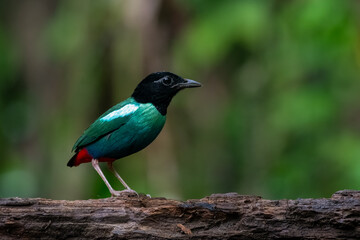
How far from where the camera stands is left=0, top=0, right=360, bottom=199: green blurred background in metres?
10.9

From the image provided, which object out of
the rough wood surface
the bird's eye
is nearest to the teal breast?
the bird's eye

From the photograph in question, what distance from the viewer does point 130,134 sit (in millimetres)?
6398

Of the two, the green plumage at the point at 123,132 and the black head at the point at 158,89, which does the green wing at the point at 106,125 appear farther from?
the black head at the point at 158,89

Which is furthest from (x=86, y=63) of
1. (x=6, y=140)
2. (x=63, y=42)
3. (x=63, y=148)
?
(x=6, y=140)

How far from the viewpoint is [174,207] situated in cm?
578

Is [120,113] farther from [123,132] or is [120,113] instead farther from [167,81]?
[167,81]

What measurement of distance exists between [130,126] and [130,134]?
0.07 meters

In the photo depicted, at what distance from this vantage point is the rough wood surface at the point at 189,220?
18.4 feet

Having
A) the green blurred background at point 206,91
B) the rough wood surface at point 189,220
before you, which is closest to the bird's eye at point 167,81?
the rough wood surface at point 189,220

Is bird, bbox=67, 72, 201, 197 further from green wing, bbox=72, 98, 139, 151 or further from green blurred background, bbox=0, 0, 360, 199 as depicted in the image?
green blurred background, bbox=0, 0, 360, 199

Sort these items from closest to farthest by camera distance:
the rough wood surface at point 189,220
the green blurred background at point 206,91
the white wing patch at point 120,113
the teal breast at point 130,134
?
the rough wood surface at point 189,220
the teal breast at point 130,134
the white wing patch at point 120,113
the green blurred background at point 206,91

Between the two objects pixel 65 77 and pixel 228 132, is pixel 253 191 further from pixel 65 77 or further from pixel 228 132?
pixel 65 77

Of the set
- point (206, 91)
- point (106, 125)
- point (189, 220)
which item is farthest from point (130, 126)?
point (206, 91)

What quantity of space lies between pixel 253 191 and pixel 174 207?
23.0ft
